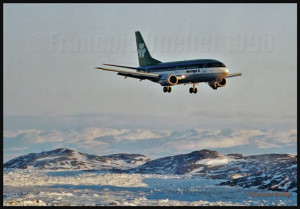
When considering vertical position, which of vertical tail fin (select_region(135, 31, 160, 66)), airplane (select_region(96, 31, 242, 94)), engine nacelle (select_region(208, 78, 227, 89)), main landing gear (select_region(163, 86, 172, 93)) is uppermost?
vertical tail fin (select_region(135, 31, 160, 66))

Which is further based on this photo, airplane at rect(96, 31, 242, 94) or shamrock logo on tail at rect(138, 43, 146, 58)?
shamrock logo on tail at rect(138, 43, 146, 58)

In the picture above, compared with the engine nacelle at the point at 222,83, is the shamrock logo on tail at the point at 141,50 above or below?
above

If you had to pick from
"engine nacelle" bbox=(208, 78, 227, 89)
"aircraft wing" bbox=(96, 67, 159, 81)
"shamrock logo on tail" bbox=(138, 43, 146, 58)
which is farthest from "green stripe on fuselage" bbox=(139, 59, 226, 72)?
"shamrock logo on tail" bbox=(138, 43, 146, 58)

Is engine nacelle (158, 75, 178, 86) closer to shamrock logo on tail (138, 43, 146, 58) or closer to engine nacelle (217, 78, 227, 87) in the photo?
engine nacelle (217, 78, 227, 87)

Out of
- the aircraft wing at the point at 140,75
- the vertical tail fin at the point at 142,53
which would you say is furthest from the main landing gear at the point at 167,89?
the vertical tail fin at the point at 142,53

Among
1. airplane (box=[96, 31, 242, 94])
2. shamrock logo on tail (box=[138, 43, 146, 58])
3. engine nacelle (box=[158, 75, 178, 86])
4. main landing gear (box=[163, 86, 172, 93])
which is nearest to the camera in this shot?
airplane (box=[96, 31, 242, 94])

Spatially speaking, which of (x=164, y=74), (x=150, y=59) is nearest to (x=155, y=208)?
(x=150, y=59)

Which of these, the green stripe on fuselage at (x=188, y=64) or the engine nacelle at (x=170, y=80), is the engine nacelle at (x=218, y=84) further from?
the engine nacelle at (x=170, y=80)

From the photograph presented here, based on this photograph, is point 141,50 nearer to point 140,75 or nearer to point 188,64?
point 140,75

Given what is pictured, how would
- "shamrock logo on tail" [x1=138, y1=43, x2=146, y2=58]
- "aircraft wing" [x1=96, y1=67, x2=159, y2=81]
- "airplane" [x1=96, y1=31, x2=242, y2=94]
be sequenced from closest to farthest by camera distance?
"airplane" [x1=96, y1=31, x2=242, y2=94] < "aircraft wing" [x1=96, y1=67, x2=159, y2=81] < "shamrock logo on tail" [x1=138, y1=43, x2=146, y2=58]
